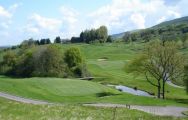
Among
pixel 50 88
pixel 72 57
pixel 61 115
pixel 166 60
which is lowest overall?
pixel 50 88

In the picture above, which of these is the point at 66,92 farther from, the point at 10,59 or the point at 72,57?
the point at 10,59

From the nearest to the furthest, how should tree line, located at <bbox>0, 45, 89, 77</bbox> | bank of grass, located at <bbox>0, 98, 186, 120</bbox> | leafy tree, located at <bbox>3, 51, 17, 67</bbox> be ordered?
bank of grass, located at <bbox>0, 98, 186, 120</bbox>, tree line, located at <bbox>0, 45, 89, 77</bbox>, leafy tree, located at <bbox>3, 51, 17, 67</bbox>

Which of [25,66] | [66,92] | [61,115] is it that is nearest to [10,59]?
[25,66]

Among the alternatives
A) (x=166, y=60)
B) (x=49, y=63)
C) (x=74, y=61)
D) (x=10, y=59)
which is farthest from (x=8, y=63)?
(x=166, y=60)

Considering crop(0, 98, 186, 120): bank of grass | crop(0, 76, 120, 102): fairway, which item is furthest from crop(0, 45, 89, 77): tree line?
crop(0, 98, 186, 120): bank of grass

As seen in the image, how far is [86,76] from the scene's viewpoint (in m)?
123

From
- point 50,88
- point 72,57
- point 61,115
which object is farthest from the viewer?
point 72,57

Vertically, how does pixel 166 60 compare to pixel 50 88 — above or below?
above

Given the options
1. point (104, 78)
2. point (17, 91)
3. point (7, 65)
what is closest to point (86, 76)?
point (104, 78)

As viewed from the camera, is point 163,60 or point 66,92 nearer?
point 66,92

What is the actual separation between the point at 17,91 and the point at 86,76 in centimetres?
5704

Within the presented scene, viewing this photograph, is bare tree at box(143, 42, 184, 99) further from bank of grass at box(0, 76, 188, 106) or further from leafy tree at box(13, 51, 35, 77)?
leafy tree at box(13, 51, 35, 77)

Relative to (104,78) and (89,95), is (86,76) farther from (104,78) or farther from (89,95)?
(89,95)

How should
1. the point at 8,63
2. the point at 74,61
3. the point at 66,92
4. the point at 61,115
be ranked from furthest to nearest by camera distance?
1. the point at 8,63
2. the point at 74,61
3. the point at 66,92
4. the point at 61,115
